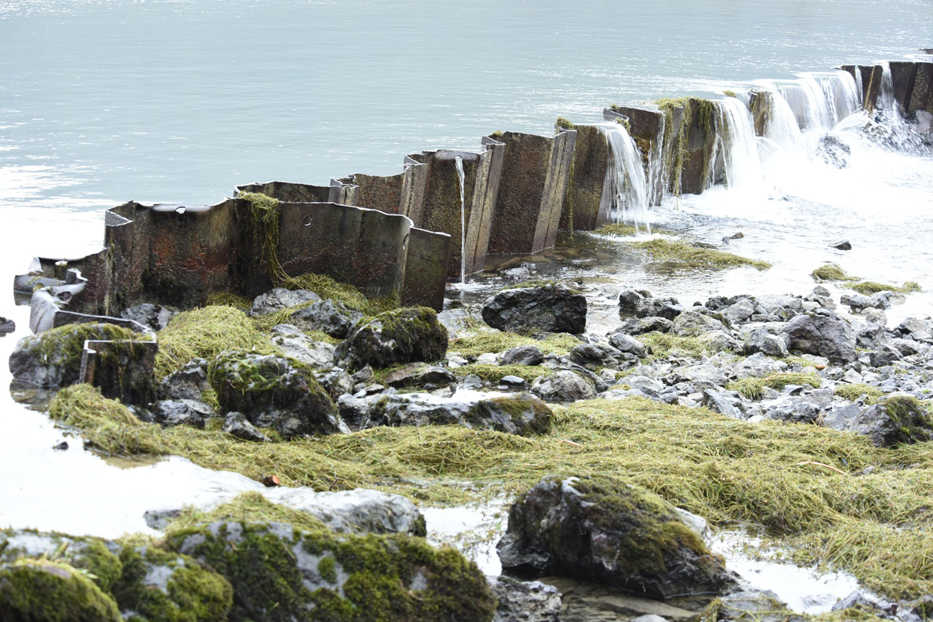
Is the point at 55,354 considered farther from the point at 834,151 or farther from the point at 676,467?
the point at 834,151

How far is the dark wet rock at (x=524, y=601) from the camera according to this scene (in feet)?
18.8

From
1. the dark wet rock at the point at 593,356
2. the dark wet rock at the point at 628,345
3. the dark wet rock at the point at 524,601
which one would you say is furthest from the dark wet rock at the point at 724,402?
the dark wet rock at the point at 524,601

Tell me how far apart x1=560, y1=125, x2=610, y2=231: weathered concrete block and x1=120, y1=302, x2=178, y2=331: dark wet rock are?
1082 centimetres

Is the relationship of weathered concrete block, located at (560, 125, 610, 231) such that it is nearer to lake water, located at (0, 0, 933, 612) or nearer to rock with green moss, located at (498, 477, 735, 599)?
lake water, located at (0, 0, 933, 612)

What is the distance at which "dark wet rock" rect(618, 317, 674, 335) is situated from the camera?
1513 centimetres

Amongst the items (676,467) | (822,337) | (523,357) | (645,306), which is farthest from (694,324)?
(676,467)

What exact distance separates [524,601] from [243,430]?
3.37 metres

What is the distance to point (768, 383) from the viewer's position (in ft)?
39.1

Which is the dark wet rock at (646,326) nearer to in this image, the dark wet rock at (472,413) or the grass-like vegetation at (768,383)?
the grass-like vegetation at (768,383)

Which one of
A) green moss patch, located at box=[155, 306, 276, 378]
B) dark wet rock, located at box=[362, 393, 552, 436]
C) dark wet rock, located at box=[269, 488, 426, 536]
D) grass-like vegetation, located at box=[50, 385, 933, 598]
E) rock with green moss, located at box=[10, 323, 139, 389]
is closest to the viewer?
dark wet rock, located at box=[269, 488, 426, 536]

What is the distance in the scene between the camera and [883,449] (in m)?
9.03

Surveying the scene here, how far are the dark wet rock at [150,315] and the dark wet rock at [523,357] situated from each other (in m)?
4.00

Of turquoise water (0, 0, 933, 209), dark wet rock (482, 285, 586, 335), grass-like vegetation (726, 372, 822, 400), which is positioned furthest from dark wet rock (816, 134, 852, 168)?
grass-like vegetation (726, 372, 822, 400)

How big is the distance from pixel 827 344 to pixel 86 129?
25841 mm
